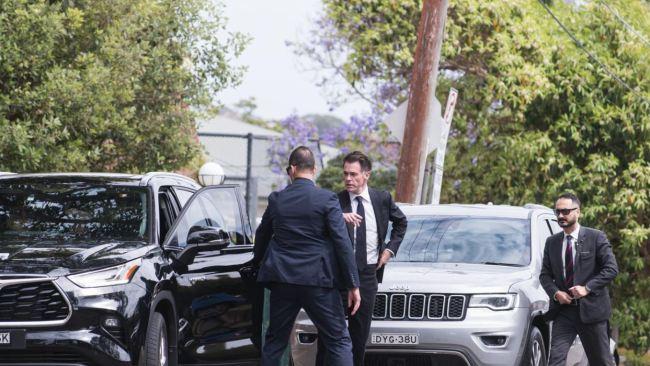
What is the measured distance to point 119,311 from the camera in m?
8.89

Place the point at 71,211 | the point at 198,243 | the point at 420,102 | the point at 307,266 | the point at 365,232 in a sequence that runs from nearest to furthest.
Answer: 1. the point at 307,266
2. the point at 198,243
3. the point at 71,211
4. the point at 365,232
5. the point at 420,102

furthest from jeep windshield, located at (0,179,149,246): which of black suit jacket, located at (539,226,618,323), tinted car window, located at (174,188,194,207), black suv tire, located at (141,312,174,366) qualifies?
black suit jacket, located at (539,226,618,323)

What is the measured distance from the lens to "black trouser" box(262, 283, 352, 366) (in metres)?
9.49

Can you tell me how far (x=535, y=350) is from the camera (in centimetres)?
1098

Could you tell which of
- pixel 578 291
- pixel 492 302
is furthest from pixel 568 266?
pixel 492 302

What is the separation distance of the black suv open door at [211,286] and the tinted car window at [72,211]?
0.35 metres

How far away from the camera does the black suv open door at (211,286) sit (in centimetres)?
1010

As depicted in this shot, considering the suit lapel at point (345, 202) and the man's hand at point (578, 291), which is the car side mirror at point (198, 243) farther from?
the man's hand at point (578, 291)

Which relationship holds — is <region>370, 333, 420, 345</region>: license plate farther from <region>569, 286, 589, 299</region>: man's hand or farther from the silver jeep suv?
<region>569, 286, 589, 299</region>: man's hand

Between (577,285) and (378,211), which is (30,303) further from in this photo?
(577,285)

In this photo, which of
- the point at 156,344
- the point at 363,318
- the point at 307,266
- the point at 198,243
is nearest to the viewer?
the point at 156,344

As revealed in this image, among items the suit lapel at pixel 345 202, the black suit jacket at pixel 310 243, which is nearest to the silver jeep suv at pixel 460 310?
the suit lapel at pixel 345 202

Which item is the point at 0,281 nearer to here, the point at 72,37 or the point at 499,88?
the point at 72,37

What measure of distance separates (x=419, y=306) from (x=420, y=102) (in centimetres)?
609
